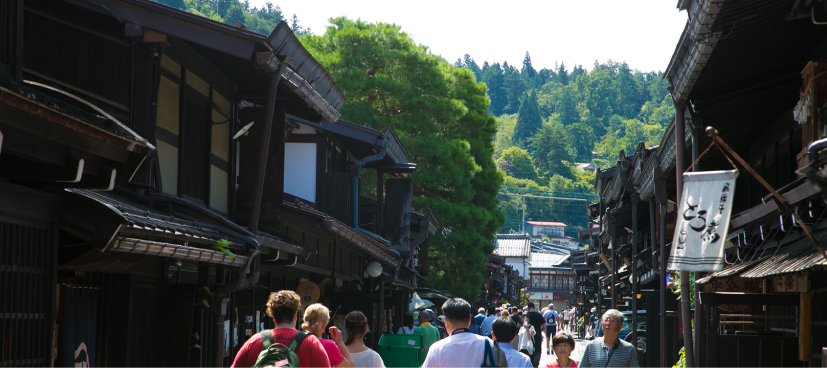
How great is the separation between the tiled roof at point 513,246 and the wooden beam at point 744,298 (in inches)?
2518

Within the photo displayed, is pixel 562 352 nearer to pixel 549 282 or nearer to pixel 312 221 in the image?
pixel 312 221

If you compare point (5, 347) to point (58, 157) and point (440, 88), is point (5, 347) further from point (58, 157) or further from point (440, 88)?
point (440, 88)

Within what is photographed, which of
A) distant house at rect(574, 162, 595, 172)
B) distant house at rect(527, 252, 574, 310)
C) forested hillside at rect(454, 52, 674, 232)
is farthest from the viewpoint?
distant house at rect(574, 162, 595, 172)

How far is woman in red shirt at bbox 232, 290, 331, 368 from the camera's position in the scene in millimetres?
6391

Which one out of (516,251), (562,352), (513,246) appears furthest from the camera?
(513,246)

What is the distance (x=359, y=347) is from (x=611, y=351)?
9.05 ft

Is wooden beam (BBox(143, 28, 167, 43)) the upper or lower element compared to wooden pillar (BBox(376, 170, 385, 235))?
upper

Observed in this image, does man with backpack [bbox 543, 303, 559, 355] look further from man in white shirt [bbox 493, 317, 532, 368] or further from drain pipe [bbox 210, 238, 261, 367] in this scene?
man in white shirt [bbox 493, 317, 532, 368]

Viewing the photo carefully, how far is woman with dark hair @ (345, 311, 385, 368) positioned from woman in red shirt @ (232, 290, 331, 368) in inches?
51.3

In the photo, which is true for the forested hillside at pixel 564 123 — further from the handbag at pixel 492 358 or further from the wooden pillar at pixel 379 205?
the handbag at pixel 492 358

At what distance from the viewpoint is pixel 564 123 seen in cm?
13562

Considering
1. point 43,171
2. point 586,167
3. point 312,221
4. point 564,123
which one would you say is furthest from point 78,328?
point 564,123

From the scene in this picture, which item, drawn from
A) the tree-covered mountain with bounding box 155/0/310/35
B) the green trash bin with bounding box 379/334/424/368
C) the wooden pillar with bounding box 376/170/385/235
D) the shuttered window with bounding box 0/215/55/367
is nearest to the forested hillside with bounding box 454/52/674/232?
the tree-covered mountain with bounding box 155/0/310/35

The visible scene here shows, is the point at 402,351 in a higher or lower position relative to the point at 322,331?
lower
